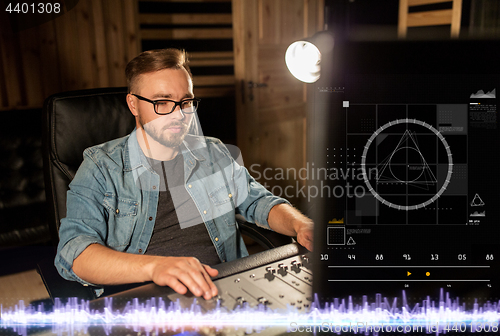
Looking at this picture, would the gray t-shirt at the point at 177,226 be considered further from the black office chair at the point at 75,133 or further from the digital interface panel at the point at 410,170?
the digital interface panel at the point at 410,170

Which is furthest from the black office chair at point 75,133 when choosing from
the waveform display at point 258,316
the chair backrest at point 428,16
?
the chair backrest at point 428,16

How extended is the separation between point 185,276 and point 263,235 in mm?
544

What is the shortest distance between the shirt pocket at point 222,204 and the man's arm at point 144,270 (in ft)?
1.52

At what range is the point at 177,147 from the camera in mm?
1342

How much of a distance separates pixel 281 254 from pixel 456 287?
0.36 metres

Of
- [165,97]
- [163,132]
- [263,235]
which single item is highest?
[165,97]

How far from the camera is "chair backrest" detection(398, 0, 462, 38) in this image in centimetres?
231

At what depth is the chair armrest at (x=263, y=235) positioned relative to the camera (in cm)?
115

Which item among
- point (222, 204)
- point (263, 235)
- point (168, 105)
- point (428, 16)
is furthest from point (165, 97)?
point (428, 16)

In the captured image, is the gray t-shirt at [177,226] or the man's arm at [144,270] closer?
the man's arm at [144,270]

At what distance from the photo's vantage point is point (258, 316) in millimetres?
588

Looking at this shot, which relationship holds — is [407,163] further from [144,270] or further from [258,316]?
[144,270]

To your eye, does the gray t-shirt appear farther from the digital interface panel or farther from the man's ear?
the digital interface panel

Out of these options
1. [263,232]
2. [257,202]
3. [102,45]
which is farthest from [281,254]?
[102,45]
